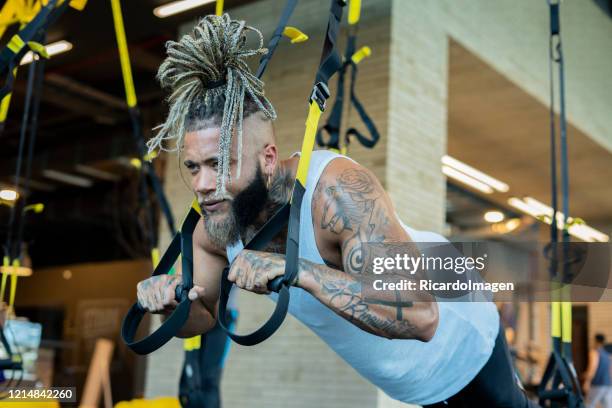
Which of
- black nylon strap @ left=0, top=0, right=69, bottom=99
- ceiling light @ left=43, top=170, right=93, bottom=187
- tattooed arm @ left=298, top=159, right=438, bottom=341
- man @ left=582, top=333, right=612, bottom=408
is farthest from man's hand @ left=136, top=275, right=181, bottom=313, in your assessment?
ceiling light @ left=43, top=170, right=93, bottom=187

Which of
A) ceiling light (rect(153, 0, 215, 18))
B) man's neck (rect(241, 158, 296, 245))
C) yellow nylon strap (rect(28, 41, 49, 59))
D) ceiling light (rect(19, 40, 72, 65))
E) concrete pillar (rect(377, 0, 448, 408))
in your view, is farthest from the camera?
ceiling light (rect(19, 40, 72, 65))

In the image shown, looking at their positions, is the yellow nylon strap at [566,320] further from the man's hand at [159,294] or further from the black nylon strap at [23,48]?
the black nylon strap at [23,48]

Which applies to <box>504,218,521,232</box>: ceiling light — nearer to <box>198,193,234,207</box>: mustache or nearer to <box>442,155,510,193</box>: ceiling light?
<box>442,155,510,193</box>: ceiling light

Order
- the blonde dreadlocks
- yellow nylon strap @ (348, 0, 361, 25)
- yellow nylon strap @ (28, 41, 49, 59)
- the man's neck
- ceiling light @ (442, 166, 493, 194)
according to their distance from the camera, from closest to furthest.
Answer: the blonde dreadlocks < the man's neck < yellow nylon strap @ (28, 41, 49, 59) < yellow nylon strap @ (348, 0, 361, 25) < ceiling light @ (442, 166, 493, 194)

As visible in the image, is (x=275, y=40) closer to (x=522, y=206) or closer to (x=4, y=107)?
(x=4, y=107)

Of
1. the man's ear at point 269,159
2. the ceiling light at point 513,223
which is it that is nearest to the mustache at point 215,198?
the man's ear at point 269,159

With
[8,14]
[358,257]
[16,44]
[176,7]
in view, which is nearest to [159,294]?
[358,257]

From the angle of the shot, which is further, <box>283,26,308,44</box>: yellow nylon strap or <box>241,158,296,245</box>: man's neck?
<box>283,26,308,44</box>: yellow nylon strap

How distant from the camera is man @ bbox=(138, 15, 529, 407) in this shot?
1.60m

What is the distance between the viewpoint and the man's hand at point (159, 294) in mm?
1815

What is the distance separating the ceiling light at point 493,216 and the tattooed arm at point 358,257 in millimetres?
9762

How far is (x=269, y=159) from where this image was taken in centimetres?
181

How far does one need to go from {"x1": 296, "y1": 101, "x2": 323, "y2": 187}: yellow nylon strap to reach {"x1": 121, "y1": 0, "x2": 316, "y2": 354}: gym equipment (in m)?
0.08

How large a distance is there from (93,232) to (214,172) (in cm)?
1075
